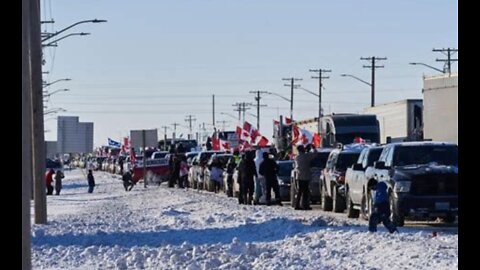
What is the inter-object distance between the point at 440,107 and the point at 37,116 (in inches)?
597

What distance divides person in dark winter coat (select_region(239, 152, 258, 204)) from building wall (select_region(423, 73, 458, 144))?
249 inches

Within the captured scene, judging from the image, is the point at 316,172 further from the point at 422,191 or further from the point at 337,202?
the point at 422,191

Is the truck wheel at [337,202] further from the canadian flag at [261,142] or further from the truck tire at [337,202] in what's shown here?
the canadian flag at [261,142]

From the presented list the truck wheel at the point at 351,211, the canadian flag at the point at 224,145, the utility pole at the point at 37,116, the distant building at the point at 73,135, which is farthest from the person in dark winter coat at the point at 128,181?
the distant building at the point at 73,135

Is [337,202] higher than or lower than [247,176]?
lower

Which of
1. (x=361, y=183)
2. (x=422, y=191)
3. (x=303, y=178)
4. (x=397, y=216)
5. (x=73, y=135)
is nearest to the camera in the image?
(x=397, y=216)

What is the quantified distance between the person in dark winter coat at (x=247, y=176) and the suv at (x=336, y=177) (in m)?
3.38

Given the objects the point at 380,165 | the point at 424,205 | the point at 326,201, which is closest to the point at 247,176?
the point at 326,201

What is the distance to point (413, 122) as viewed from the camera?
4875 cm

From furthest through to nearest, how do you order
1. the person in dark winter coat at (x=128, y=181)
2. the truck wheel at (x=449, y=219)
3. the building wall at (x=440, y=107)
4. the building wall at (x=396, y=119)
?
the person in dark winter coat at (x=128, y=181) < the building wall at (x=396, y=119) < the building wall at (x=440, y=107) < the truck wheel at (x=449, y=219)

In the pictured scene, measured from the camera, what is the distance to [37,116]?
28359mm

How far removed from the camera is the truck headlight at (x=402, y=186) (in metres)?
23.7

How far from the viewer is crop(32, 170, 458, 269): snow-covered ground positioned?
16953 millimetres

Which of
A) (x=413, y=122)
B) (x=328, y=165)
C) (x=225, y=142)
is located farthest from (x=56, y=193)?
(x=328, y=165)
